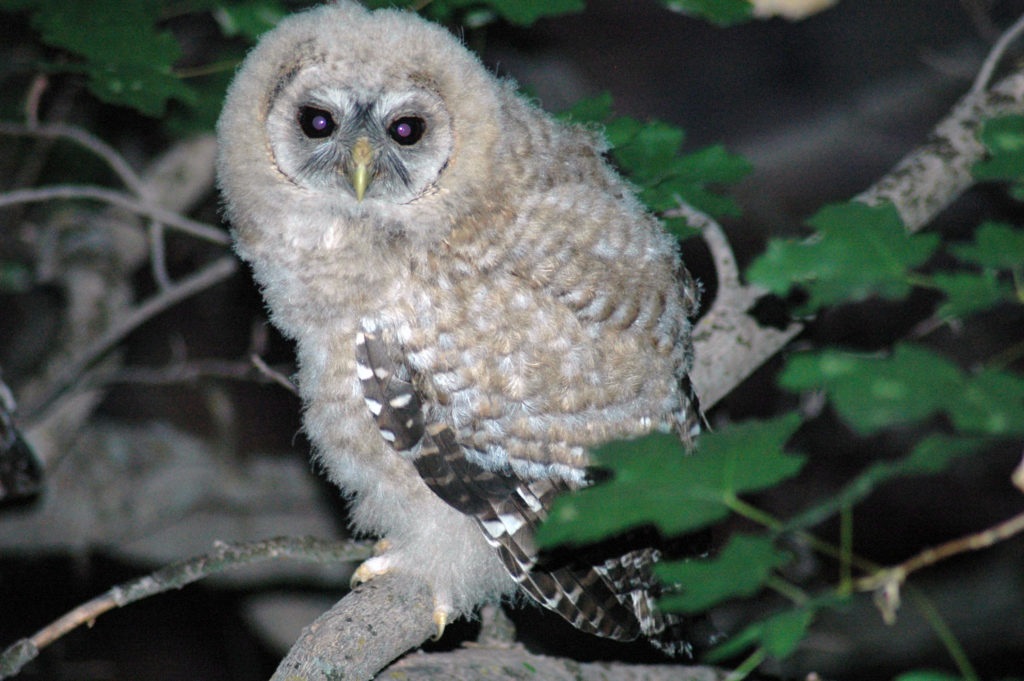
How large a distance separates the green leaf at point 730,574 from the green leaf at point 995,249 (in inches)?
16.7

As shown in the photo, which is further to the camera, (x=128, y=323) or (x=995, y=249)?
(x=128, y=323)

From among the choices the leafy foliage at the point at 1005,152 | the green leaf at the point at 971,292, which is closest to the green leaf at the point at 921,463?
the green leaf at the point at 971,292

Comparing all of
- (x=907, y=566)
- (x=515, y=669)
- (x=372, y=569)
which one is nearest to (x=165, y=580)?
(x=372, y=569)

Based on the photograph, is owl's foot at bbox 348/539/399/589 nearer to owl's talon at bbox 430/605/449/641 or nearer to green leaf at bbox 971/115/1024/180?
owl's talon at bbox 430/605/449/641

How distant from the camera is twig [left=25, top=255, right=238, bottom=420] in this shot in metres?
3.25

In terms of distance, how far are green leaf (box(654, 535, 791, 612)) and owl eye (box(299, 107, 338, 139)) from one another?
1379mm

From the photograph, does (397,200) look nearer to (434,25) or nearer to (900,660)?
(434,25)

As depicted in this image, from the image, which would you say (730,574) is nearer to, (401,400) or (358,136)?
(401,400)

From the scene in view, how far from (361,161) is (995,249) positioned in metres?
1.32

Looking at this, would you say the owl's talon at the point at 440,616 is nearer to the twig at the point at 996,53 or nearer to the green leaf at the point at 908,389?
the green leaf at the point at 908,389

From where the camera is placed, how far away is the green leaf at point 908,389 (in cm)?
107

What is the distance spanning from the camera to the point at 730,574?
44.4 inches

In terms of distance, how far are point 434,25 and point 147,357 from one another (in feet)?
10.8

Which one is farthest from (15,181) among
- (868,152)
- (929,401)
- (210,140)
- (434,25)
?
(868,152)
